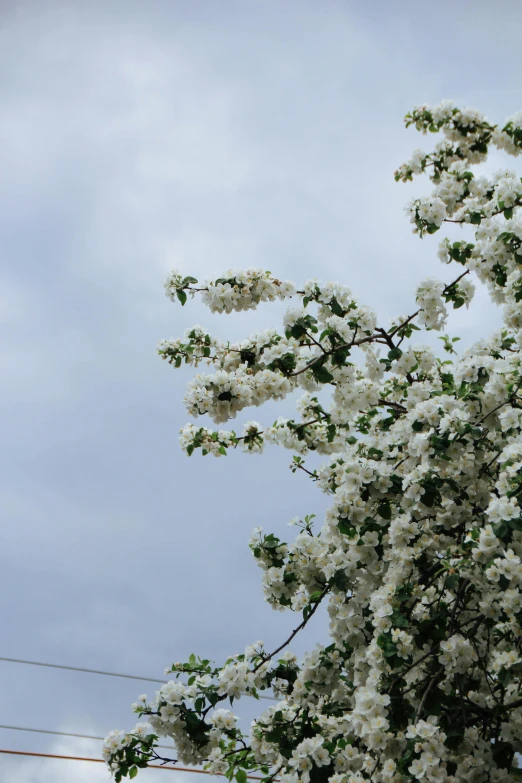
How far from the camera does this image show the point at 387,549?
10.5ft

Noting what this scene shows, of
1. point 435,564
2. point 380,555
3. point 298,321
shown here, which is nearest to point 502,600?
point 435,564

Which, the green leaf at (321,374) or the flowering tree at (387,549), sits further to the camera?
the green leaf at (321,374)

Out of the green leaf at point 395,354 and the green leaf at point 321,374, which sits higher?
the green leaf at point 395,354

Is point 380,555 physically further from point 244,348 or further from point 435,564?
point 244,348

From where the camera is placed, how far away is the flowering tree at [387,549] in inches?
107

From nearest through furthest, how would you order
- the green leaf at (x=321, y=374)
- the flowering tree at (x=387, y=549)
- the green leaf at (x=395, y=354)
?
the flowering tree at (x=387, y=549)
the green leaf at (x=321, y=374)
the green leaf at (x=395, y=354)

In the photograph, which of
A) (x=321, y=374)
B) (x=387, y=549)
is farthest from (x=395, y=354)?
(x=387, y=549)

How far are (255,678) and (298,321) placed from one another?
1.56m

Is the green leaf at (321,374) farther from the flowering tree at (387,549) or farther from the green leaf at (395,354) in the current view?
the green leaf at (395,354)

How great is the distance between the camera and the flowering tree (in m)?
2.73

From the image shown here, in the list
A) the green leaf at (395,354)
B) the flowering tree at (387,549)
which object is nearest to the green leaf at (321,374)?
the flowering tree at (387,549)

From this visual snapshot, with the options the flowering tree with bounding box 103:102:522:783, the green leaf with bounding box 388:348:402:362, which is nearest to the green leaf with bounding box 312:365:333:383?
the flowering tree with bounding box 103:102:522:783

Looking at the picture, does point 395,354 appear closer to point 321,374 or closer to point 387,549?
point 321,374

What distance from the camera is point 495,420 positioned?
123 inches
